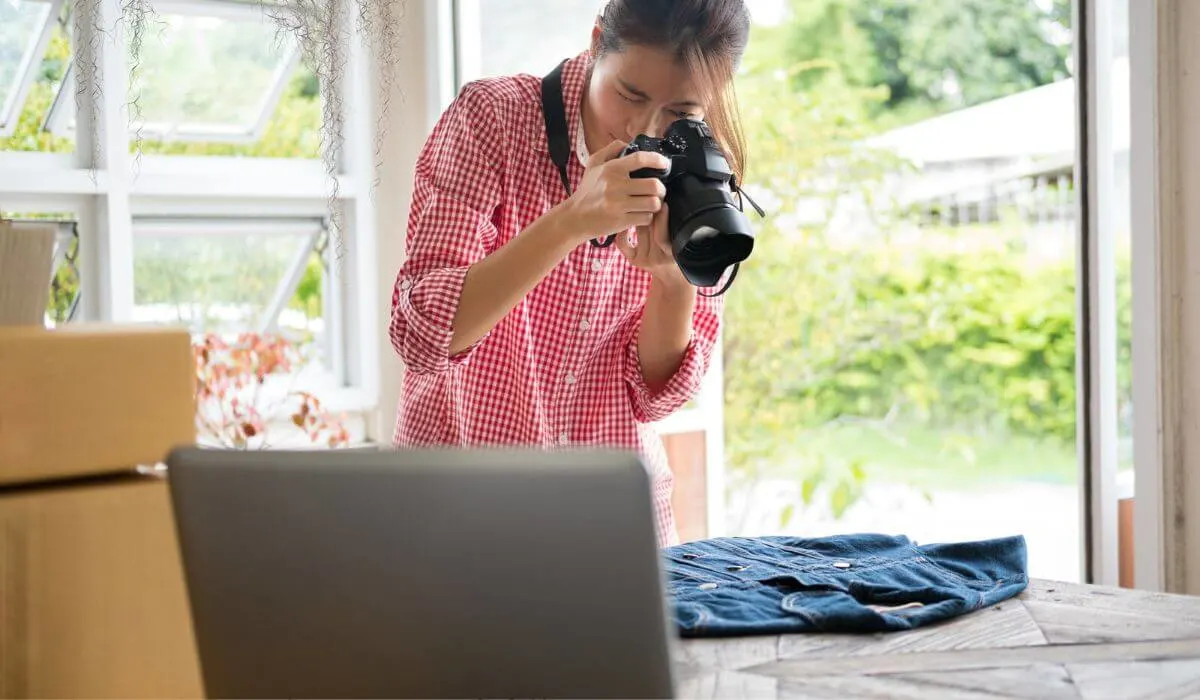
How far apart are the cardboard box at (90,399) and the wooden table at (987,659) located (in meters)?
0.46

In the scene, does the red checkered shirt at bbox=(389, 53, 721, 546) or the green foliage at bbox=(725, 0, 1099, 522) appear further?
the green foliage at bbox=(725, 0, 1099, 522)

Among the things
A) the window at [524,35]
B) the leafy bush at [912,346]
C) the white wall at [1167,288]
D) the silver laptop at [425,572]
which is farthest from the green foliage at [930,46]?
the silver laptop at [425,572]

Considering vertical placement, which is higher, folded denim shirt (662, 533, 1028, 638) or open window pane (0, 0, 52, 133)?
open window pane (0, 0, 52, 133)

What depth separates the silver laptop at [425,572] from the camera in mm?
591

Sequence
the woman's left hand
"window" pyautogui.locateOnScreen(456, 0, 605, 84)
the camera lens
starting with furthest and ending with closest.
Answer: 1. "window" pyautogui.locateOnScreen(456, 0, 605, 84)
2. the woman's left hand
3. the camera lens

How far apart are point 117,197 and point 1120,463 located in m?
2.21

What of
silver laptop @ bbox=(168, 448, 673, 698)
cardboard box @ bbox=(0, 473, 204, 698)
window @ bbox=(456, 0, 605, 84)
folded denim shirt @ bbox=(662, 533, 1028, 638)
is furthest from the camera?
window @ bbox=(456, 0, 605, 84)

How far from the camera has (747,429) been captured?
218 inches

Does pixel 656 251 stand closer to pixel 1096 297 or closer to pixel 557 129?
pixel 557 129

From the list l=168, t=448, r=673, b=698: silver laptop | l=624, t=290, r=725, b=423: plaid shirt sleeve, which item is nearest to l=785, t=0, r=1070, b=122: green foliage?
l=624, t=290, r=725, b=423: plaid shirt sleeve

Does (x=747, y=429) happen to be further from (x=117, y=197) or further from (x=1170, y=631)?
(x=1170, y=631)

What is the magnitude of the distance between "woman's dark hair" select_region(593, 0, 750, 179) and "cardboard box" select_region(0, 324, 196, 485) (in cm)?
63

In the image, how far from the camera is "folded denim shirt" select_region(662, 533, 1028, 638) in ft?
3.23

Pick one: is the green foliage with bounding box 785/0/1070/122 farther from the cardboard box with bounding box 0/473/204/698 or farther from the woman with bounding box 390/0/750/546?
the cardboard box with bounding box 0/473/204/698
